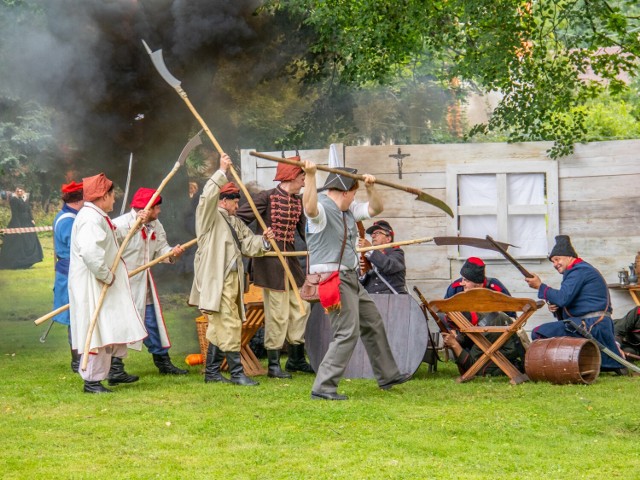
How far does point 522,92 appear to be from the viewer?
39.7 ft

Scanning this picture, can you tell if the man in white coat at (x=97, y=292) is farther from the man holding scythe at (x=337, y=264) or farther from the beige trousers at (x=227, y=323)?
the man holding scythe at (x=337, y=264)

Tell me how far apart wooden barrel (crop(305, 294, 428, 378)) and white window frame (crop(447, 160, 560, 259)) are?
2462 millimetres

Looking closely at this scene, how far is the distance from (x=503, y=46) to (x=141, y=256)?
183 inches

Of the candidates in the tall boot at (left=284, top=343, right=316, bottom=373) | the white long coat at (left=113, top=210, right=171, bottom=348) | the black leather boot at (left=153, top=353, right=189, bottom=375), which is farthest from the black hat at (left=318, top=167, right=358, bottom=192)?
the black leather boot at (left=153, top=353, right=189, bottom=375)

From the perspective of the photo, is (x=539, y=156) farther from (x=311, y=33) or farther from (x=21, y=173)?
(x=21, y=173)

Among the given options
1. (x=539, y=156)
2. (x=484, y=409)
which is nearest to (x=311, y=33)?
(x=539, y=156)

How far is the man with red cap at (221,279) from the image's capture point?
28.8ft

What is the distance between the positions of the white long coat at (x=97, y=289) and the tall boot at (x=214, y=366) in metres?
0.71

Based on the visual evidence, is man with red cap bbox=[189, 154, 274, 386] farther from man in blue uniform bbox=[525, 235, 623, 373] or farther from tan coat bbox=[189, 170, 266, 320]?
man in blue uniform bbox=[525, 235, 623, 373]

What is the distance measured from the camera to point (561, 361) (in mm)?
8562

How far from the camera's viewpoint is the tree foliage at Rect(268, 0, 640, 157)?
11.4 m

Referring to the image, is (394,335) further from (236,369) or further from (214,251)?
(214,251)

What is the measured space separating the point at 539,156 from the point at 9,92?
6345 millimetres

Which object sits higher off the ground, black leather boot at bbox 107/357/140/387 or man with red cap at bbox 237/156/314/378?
man with red cap at bbox 237/156/314/378
